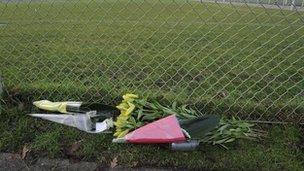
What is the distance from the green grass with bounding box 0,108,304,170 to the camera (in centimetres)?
281

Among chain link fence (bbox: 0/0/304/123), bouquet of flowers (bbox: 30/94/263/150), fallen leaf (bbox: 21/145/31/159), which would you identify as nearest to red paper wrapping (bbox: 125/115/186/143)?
bouquet of flowers (bbox: 30/94/263/150)

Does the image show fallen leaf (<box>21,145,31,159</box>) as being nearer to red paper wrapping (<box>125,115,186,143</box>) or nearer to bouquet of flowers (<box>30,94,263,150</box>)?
bouquet of flowers (<box>30,94,263,150</box>)

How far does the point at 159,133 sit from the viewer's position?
9.62ft

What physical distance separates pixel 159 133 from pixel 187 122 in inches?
10.1

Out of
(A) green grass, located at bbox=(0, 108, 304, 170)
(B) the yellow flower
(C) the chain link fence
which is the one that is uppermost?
(C) the chain link fence

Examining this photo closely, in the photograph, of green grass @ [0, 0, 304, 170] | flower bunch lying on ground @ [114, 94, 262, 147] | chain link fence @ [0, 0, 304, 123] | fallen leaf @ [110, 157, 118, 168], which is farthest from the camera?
chain link fence @ [0, 0, 304, 123]

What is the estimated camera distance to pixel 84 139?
A: 3.07 meters

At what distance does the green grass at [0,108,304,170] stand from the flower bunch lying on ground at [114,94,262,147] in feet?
0.27

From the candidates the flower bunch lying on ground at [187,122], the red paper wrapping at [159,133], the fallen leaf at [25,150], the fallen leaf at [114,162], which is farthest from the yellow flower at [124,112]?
the fallen leaf at [25,150]

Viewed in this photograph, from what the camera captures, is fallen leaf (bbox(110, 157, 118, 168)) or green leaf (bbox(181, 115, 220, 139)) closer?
fallen leaf (bbox(110, 157, 118, 168))

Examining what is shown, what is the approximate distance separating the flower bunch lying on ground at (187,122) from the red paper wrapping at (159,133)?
0.28ft

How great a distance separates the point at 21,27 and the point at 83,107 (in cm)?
436

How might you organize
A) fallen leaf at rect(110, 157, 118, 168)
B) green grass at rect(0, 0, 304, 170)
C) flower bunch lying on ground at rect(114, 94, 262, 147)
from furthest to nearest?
flower bunch lying on ground at rect(114, 94, 262, 147) < green grass at rect(0, 0, 304, 170) < fallen leaf at rect(110, 157, 118, 168)

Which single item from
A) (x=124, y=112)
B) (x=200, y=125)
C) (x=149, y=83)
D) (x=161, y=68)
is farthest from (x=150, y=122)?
(x=161, y=68)
